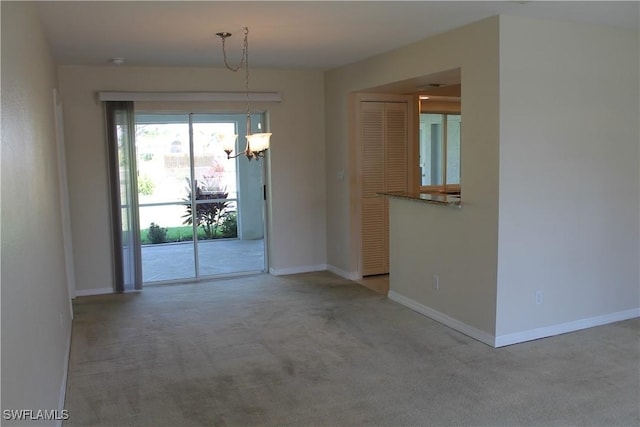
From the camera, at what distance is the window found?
788 centimetres

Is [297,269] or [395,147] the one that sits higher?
[395,147]

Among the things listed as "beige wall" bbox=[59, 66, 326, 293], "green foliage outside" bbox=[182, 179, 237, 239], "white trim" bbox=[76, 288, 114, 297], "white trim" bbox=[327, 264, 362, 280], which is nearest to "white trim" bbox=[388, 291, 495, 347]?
"white trim" bbox=[327, 264, 362, 280]

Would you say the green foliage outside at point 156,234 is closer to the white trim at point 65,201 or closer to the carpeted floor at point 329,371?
the white trim at point 65,201

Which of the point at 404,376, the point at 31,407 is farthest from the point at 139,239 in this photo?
the point at 31,407

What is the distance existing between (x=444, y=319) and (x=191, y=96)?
3631 mm

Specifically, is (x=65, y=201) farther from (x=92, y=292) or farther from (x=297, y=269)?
(x=297, y=269)

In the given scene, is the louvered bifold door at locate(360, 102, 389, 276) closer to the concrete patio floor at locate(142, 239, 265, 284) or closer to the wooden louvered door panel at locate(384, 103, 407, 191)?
the wooden louvered door panel at locate(384, 103, 407, 191)

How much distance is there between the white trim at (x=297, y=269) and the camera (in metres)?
6.77

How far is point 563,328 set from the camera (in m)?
4.46

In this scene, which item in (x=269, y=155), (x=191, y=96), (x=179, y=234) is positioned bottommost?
(x=179, y=234)

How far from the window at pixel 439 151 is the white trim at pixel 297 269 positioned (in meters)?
2.01

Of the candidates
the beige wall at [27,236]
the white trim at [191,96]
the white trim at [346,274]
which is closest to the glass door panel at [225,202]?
the white trim at [191,96]

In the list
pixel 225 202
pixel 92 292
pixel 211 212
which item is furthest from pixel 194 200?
pixel 92 292

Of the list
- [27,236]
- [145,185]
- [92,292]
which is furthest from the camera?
[145,185]
